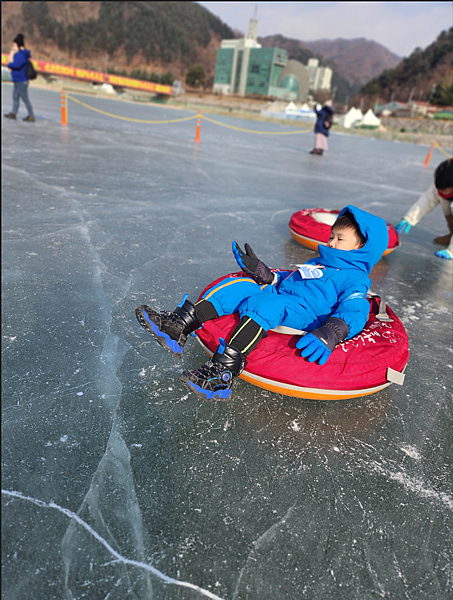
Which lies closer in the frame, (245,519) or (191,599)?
(191,599)

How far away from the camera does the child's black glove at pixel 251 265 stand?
7.16ft

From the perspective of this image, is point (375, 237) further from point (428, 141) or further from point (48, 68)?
point (48, 68)

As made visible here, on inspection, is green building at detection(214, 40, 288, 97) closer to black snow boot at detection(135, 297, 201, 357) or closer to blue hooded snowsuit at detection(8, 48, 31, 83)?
blue hooded snowsuit at detection(8, 48, 31, 83)

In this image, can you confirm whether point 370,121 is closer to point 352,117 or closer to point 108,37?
point 352,117

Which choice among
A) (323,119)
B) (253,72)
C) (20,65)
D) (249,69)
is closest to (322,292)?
(20,65)

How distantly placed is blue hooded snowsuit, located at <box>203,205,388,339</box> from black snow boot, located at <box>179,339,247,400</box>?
0.25 m

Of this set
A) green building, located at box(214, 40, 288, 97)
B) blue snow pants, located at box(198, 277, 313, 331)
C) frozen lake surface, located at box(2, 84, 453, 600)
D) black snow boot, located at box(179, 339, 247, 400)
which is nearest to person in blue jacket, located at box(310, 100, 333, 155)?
frozen lake surface, located at box(2, 84, 453, 600)

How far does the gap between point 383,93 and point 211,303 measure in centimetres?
10499

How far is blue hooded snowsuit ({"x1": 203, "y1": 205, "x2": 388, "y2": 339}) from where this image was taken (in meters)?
2.03

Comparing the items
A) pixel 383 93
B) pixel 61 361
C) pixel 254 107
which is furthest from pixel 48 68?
pixel 383 93

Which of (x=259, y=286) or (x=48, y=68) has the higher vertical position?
(x=48, y=68)

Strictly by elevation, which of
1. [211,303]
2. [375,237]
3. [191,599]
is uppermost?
[375,237]

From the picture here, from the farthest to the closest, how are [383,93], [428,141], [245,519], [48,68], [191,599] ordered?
[383,93] < [48,68] < [428,141] < [245,519] < [191,599]

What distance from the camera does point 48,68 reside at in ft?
153
